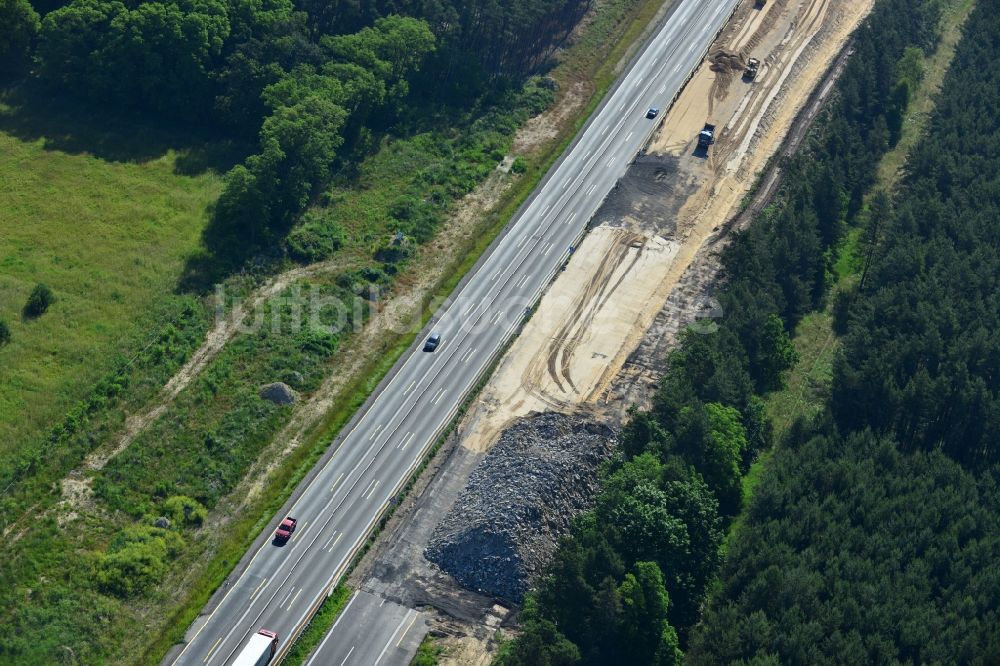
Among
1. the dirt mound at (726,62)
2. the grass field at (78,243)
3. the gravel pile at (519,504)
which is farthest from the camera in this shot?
the dirt mound at (726,62)

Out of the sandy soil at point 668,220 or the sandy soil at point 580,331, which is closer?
the sandy soil at point 580,331

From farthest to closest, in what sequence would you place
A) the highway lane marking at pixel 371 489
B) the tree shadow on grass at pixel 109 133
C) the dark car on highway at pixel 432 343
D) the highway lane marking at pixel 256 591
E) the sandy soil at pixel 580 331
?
the tree shadow on grass at pixel 109 133 < the dark car on highway at pixel 432 343 < the sandy soil at pixel 580 331 < the highway lane marking at pixel 371 489 < the highway lane marking at pixel 256 591

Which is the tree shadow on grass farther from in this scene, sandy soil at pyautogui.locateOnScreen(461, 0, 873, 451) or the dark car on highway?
sandy soil at pyautogui.locateOnScreen(461, 0, 873, 451)

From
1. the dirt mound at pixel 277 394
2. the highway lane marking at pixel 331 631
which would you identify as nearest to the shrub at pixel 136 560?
the highway lane marking at pixel 331 631

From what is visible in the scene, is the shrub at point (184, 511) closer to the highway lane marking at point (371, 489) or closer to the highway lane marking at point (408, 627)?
the highway lane marking at point (371, 489)

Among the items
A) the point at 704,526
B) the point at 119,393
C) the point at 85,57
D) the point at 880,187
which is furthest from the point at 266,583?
the point at 880,187

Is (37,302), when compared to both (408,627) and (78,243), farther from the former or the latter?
(408,627)

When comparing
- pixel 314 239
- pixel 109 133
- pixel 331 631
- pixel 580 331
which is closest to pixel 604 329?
pixel 580 331
